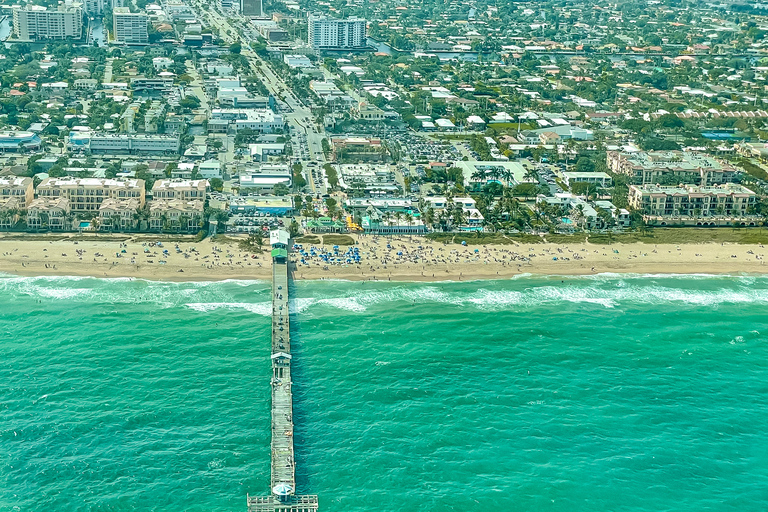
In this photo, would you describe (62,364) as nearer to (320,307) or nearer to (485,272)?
(320,307)

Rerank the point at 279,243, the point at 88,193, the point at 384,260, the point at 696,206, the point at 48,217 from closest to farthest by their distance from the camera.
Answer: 1. the point at 279,243
2. the point at 384,260
3. the point at 48,217
4. the point at 88,193
5. the point at 696,206

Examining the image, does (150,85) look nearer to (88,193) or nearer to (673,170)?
(88,193)

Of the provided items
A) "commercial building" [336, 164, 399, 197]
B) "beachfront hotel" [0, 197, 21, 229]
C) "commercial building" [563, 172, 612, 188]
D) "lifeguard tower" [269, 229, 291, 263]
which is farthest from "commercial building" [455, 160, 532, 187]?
"beachfront hotel" [0, 197, 21, 229]

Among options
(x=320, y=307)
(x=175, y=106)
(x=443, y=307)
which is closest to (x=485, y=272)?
(x=443, y=307)

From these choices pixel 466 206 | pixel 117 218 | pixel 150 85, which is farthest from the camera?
pixel 150 85

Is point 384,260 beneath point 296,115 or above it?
beneath

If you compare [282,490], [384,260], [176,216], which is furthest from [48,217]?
[282,490]

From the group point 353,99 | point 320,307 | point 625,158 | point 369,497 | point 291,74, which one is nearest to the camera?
point 369,497
